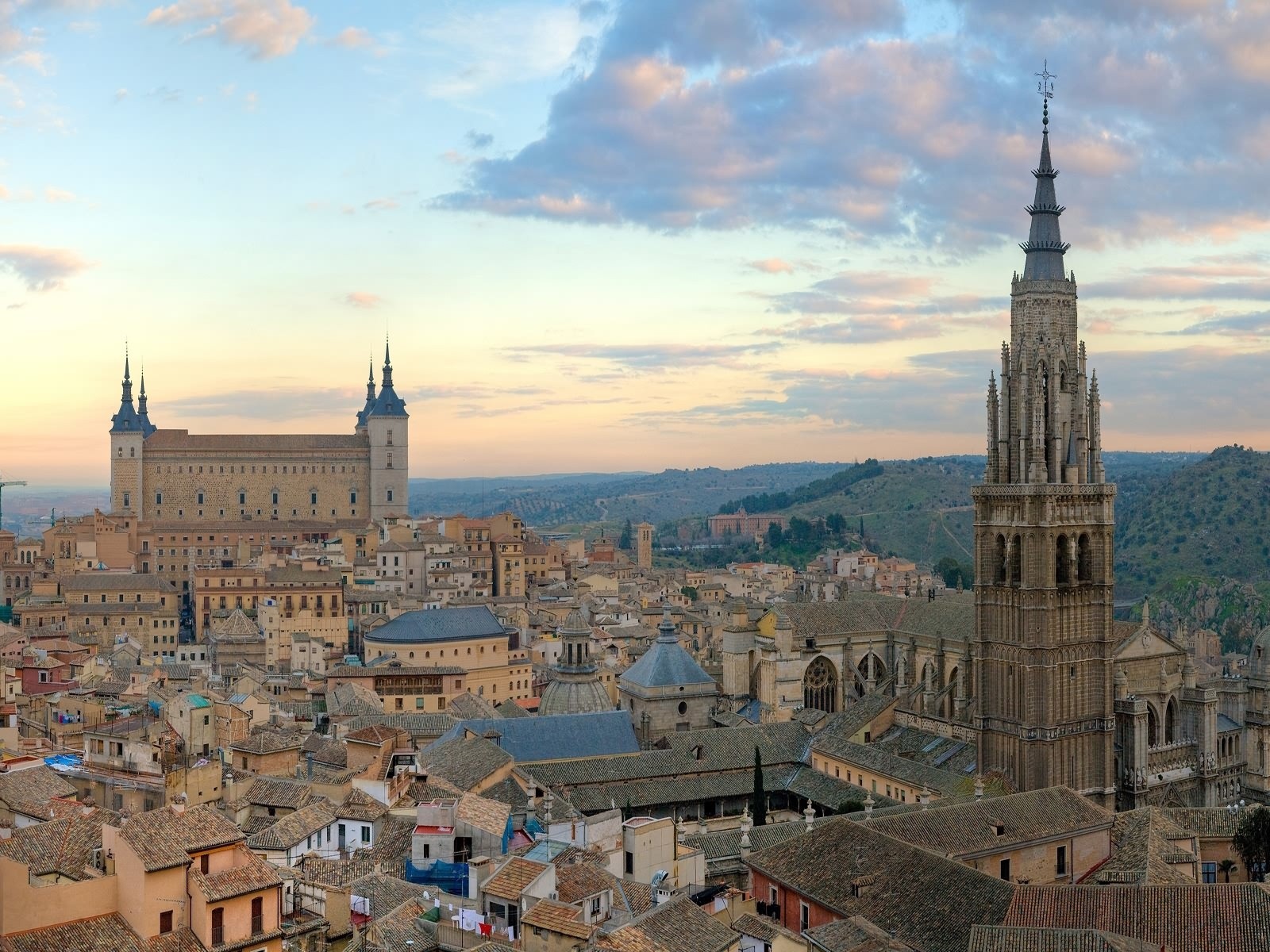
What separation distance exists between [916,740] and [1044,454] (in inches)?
433

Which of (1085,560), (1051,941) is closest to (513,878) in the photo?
(1051,941)

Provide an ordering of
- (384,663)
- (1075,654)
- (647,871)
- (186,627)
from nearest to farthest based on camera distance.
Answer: (647,871), (1075,654), (384,663), (186,627)

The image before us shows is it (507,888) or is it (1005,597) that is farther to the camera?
(1005,597)

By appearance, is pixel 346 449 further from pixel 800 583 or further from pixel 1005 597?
pixel 1005 597

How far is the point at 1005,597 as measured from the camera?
49.3 metres

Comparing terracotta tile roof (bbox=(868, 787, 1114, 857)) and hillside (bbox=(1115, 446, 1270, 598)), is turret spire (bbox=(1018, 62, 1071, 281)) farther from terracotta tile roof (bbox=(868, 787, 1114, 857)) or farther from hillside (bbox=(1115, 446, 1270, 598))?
hillside (bbox=(1115, 446, 1270, 598))

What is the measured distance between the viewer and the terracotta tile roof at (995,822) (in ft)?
109

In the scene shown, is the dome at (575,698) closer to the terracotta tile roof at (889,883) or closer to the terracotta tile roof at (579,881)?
the terracotta tile roof at (889,883)

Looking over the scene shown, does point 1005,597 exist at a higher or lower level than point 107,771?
higher

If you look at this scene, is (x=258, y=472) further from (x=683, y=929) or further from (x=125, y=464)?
(x=683, y=929)

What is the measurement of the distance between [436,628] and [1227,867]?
38.6m

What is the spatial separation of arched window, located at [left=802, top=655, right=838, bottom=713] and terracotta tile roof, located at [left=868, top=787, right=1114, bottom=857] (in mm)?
23176

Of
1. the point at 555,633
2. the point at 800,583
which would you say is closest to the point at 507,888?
the point at 555,633

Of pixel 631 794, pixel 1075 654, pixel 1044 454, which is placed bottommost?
pixel 631 794
